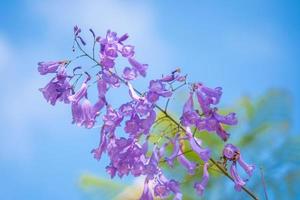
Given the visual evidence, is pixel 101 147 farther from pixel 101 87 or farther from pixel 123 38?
pixel 123 38

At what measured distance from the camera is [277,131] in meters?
9.89

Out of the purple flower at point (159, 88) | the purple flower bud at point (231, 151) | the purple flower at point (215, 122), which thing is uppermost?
the purple flower at point (159, 88)

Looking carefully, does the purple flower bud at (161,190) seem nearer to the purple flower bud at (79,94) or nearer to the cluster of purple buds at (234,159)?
the cluster of purple buds at (234,159)

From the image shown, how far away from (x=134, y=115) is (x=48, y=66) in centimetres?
30

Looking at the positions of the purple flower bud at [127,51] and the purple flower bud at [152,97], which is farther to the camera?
the purple flower bud at [127,51]

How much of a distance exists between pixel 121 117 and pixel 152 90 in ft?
0.34

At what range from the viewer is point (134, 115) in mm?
1439

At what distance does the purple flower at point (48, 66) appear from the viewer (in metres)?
1.56

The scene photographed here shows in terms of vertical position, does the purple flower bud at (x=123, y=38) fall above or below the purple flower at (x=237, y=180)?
above

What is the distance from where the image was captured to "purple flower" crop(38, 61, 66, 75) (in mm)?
1560

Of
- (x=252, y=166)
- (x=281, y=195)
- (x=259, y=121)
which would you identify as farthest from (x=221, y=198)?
(x=252, y=166)

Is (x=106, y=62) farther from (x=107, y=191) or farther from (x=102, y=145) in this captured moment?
(x=107, y=191)

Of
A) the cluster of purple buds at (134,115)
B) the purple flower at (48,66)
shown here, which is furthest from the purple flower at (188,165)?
the purple flower at (48,66)

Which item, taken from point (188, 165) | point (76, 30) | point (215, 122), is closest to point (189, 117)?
point (215, 122)
